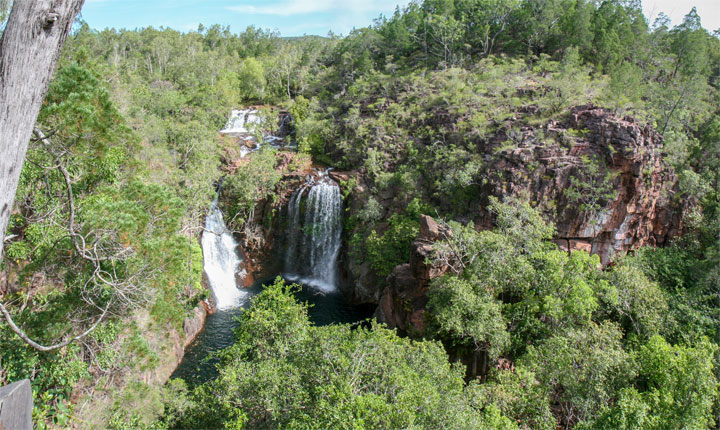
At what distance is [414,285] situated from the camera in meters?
19.3

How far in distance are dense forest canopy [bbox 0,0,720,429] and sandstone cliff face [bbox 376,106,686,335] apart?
39 cm

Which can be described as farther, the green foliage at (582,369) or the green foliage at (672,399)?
the green foliage at (582,369)

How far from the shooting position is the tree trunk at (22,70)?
235 centimetres

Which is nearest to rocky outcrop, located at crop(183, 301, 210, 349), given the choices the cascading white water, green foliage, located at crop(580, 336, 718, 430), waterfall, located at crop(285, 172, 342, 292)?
waterfall, located at crop(285, 172, 342, 292)

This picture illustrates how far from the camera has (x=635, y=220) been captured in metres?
20.8

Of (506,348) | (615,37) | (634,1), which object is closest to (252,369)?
(506,348)

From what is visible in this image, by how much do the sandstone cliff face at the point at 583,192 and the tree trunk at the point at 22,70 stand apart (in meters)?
17.2

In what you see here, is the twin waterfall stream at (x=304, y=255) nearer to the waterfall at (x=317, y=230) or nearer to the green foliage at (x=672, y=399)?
the waterfall at (x=317, y=230)

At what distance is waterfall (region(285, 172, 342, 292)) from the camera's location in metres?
26.9

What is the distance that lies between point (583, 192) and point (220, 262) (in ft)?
66.9

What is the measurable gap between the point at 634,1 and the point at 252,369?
4032 centimetres

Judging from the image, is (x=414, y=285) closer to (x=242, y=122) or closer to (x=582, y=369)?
(x=582, y=369)

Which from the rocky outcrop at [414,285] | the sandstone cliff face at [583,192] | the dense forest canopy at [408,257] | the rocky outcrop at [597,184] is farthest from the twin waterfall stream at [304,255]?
the rocky outcrop at [597,184]

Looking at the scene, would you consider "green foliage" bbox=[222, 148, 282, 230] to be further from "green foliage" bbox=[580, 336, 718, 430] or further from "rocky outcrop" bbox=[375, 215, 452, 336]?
"green foliage" bbox=[580, 336, 718, 430]
